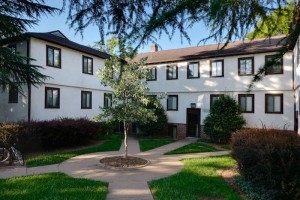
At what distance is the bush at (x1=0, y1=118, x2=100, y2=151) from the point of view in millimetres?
14179

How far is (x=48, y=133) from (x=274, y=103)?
16.2m

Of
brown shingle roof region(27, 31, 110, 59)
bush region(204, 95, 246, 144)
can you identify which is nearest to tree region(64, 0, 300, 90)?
brown shingle roof region(27, 31, 110, 59)

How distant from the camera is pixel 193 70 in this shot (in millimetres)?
27109

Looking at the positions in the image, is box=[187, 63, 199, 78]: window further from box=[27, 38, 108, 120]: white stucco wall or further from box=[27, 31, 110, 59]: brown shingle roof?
box=[27, 38, 108, 120]: white stucco wall

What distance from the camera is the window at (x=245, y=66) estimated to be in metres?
A: 23.5

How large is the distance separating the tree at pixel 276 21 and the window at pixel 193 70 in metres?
24.2

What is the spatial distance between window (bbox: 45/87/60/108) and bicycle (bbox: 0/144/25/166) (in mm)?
7604

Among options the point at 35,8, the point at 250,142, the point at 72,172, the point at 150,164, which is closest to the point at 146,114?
the point at 150,164

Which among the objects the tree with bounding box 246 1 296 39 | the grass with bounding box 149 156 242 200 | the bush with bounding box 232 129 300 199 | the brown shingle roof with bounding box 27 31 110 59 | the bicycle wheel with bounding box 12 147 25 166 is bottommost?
the grass with bounding box 149 156 242 200

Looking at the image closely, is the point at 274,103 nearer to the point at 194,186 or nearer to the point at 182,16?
the point at 194,186

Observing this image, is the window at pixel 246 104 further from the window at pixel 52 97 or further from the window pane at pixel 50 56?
the window pane at pixel 50 56

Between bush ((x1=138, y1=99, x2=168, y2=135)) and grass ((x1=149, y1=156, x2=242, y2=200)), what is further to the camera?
bush ((x1=138, y1=99, x2=168, y2=135))

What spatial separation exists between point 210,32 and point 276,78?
2187 cm

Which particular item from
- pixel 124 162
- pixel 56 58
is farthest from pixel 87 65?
pixel 124 162
